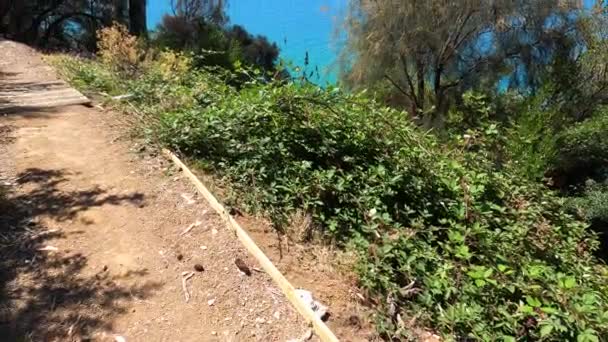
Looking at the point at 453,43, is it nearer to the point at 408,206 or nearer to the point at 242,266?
the point at 408,206

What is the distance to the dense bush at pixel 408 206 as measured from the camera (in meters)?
2.47

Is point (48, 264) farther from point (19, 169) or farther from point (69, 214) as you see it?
point (19, 169)

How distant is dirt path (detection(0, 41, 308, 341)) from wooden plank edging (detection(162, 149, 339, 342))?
0.16ft

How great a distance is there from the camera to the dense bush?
247 centimetres

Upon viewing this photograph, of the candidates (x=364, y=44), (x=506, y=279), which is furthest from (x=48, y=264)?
(x=364, y=44)

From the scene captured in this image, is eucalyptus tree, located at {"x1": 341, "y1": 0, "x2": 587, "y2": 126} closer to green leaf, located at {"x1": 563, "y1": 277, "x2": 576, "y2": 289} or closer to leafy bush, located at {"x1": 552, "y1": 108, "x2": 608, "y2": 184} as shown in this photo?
leafy bush, located at {"x1": 552, "y1": 108, "x2": 608, "y2": 184}

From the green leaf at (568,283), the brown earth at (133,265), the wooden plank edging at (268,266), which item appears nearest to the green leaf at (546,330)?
the green leaf at (568,283)

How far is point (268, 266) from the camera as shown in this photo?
9.07 ft

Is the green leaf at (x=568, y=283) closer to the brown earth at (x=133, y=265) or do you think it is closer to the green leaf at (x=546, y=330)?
the green leaf at (x=546, y=330)

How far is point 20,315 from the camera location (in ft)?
7.58

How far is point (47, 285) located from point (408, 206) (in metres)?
2.22

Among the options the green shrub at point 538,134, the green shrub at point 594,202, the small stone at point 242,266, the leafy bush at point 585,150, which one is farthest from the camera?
the leafy bush at point 585,150

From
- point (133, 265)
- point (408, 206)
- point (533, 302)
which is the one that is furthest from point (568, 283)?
point (133, 265)

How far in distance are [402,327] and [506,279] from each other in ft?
2.11
